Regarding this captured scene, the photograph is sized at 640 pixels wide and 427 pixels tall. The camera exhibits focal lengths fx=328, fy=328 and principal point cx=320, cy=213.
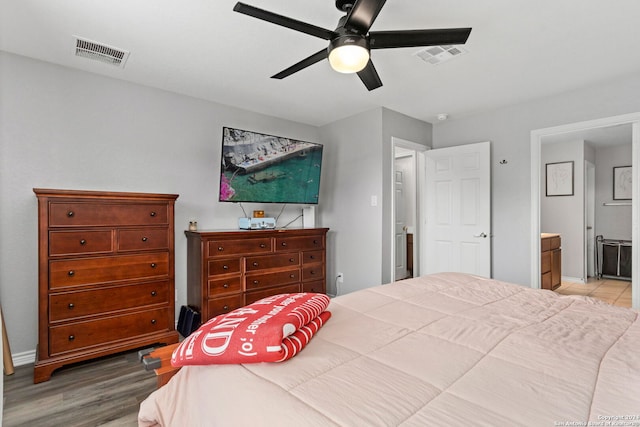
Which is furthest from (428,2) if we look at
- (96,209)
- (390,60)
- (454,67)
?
(96,209)

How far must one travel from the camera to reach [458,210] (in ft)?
13.4

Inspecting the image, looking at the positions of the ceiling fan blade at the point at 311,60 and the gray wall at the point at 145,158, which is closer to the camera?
the ceiling fan blade at the point at 311,60

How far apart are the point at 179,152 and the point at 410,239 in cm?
415

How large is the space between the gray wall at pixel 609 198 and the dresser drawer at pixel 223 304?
615 centimetres

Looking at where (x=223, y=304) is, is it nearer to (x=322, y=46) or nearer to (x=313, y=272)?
(x=313, y=272)

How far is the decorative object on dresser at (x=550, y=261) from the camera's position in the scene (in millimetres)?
4305

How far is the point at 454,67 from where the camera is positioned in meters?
2.81

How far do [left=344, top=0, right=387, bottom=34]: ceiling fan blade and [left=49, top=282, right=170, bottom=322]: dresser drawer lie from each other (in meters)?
2.49

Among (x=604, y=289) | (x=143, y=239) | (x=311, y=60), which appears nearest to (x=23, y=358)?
(x=143, y=239)

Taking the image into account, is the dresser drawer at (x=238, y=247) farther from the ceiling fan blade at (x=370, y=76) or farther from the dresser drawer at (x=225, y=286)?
the ceiling fan blade at (x=370, y=76)

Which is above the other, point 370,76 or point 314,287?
point 370,76

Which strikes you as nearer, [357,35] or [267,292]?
[357,35]

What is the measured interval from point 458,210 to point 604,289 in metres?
2.80

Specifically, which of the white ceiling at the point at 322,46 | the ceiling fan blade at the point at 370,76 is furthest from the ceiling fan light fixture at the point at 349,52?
the white ceiling at the point at 322,46
